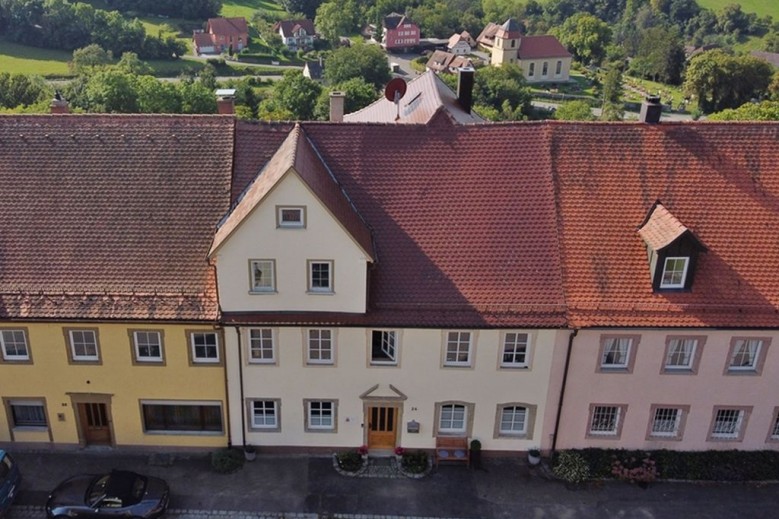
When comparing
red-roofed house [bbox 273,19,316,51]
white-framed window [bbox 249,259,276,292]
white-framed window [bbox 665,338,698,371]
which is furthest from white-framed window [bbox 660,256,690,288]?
red-roofed house [bbox 273,19,316,51]

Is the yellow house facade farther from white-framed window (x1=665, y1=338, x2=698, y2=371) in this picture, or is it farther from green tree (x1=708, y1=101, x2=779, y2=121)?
green tree (x1=708, y1=101, x2=779, y2=121)

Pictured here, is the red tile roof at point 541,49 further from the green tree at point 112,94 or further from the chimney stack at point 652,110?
the chimney stack at point 652,110

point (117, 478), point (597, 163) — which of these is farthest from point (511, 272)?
point (117, 478)

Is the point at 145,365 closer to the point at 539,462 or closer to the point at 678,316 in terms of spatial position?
the point at 539,462

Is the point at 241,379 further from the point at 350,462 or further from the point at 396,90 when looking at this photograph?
the point at 396,90

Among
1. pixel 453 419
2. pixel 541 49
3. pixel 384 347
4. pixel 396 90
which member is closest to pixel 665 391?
pixel 453 419

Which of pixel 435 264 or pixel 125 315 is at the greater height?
pixel 435 264

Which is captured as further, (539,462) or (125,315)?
(539,462)
